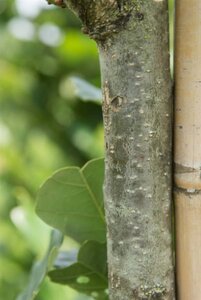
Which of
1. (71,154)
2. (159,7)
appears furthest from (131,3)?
(71,154)

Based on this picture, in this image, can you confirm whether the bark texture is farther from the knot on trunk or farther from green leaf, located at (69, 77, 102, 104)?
green leaf, located at (69, 77, 102, 104)

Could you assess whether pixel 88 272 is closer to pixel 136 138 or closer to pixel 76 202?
pixel 76 202

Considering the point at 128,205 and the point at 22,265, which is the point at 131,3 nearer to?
the point at 128,205

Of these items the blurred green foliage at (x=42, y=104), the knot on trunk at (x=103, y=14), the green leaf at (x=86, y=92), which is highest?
the knot on trunk at (x=103, y=14)

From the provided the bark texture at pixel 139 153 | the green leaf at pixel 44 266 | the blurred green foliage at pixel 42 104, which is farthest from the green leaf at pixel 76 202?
the blurred green foliage at pixel 42 104

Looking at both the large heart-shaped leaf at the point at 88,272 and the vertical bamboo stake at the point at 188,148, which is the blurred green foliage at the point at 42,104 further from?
the vertical bamboo stake at the point at 188,148

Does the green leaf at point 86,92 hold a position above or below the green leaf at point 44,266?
above
